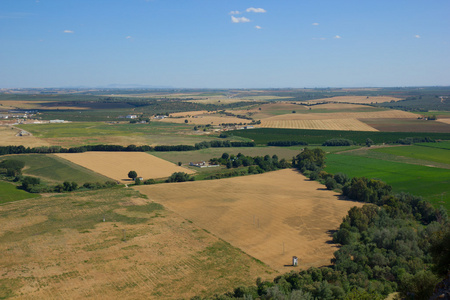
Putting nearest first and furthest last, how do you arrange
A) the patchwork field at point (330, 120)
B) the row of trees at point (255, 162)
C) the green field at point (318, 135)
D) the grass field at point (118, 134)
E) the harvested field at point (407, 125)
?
the row of trees at point (255, 162)
the grass field at point (118, 134)
the green field at point (318, 135)
the harvested field at point (407, 125)
the patchwork field at point (330, 120)

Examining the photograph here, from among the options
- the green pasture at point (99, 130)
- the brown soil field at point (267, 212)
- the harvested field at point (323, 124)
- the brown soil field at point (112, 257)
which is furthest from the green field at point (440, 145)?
the brown soil field at point (112, 257)

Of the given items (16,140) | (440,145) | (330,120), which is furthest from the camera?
(330,120)

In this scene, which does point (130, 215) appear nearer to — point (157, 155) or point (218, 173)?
point (218, 173)

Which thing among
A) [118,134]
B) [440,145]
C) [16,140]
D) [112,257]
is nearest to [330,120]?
[440,145]

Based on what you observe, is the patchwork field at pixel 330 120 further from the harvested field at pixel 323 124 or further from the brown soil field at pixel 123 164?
the brown soil field at pixel 123 164

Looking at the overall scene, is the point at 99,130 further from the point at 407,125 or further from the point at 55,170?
the point at 407,125

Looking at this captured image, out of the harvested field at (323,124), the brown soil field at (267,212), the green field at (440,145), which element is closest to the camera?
the brown soil field at (267,212)

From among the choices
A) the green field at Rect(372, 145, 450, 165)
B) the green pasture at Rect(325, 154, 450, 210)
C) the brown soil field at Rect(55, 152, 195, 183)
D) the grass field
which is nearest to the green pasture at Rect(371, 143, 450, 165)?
the green field at Rect(372, 145, 450, 165)
